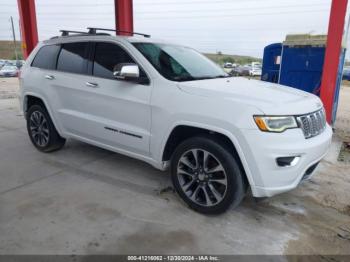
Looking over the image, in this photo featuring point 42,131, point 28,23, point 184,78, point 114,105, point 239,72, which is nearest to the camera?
point 184,78

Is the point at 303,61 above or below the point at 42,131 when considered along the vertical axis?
above

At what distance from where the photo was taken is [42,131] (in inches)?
191

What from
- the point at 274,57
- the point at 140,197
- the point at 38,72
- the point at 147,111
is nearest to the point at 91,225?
the point at 140,197

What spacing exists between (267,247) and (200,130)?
1.28m

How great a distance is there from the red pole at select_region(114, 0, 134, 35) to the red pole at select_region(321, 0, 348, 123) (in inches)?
185

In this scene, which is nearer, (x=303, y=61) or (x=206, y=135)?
(x=206, y=135)

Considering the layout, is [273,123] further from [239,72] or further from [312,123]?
[239,72]

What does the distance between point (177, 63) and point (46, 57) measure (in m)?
2.33

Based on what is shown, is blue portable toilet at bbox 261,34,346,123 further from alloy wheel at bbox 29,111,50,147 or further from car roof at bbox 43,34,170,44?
alloy wheel at bbox 29,111,50,147

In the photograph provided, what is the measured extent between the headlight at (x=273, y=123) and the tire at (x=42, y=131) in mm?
3422

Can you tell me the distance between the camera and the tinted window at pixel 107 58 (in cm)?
365

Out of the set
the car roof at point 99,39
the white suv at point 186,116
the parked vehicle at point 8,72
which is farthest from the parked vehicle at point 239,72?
the parked vehicle at point 8,72

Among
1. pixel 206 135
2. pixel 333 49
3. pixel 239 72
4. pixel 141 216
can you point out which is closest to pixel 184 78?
pixel 206 135

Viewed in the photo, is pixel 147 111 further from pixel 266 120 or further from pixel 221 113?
pixel 266 120
